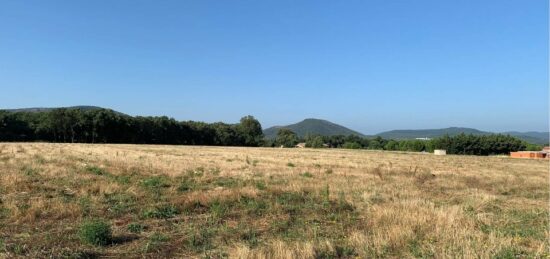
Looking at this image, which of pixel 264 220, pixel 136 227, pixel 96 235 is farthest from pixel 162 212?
pixel 96 235

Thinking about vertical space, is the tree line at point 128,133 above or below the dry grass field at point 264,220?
above

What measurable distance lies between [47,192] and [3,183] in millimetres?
2153

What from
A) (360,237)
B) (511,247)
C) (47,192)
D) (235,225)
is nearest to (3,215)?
(47,192)

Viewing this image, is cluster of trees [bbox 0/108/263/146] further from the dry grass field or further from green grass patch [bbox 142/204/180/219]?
green grass patch [bbox 142/204/180/219]

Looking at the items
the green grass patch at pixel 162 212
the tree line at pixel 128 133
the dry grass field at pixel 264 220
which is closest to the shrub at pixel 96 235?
the dry grass field at pixel 264 220

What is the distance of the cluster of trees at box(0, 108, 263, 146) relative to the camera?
106250 mm

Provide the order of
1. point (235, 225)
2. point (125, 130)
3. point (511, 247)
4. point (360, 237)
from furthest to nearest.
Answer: point (125, 130) < point (235, 225) < point (360, 237) < point (511, 247)

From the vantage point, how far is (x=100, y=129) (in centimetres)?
11088

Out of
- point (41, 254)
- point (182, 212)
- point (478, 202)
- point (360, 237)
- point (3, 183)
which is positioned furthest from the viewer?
point (3, 183)

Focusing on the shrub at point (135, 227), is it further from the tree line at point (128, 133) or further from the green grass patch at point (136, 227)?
the tree line at point (128, 133)

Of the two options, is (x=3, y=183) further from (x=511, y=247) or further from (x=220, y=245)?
(x=511, y=247)

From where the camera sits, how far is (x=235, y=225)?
10.0 m

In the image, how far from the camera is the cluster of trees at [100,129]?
106m

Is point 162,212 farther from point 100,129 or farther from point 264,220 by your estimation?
point 100,129
